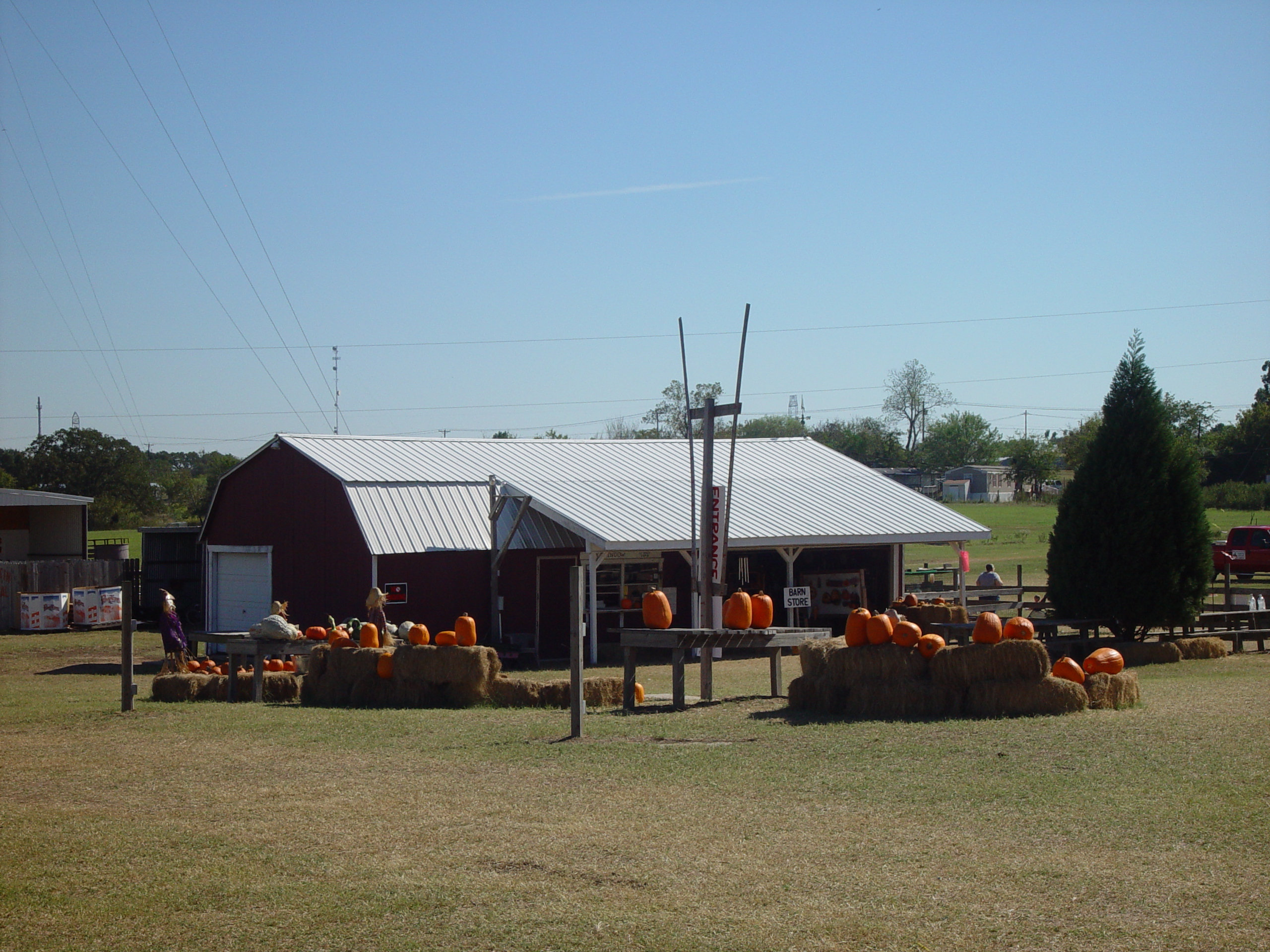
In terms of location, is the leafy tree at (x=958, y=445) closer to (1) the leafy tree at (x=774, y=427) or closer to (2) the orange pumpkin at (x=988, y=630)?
(1) the leafy tree at (x=774, y=427)

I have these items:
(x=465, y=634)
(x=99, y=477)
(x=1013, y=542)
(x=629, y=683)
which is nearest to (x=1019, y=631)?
(x=629, y=683)

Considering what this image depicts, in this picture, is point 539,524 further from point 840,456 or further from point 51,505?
point 51,505

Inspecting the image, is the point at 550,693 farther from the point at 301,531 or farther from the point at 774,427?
the point at 774,427

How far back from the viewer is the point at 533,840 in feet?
24.4

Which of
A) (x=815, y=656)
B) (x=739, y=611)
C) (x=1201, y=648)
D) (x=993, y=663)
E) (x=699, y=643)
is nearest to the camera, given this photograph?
(x=993, y=663)

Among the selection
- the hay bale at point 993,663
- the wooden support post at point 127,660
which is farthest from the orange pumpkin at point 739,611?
the wooden support post at point 127,660

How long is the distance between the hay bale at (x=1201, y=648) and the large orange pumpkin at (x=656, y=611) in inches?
391

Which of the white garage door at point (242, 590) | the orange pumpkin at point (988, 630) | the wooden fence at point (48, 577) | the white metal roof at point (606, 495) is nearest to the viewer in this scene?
the orange pumpkin at point (988, 630)

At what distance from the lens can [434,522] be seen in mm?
24469

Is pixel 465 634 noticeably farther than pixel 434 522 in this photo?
No

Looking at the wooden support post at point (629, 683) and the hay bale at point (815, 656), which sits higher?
the hay bale at point (815, 656)

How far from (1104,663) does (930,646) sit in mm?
2099

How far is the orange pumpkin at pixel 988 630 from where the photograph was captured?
41.0 ft

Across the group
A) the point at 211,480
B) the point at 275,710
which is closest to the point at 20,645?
the point at 275,710
